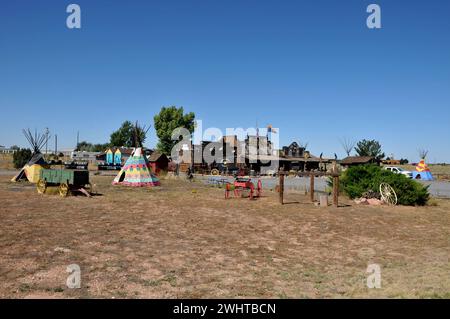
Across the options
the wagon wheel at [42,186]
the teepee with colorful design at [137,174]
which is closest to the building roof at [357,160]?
the teepee with colorful design at [137,174]

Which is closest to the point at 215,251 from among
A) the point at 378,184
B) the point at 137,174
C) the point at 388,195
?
the point at 388,195

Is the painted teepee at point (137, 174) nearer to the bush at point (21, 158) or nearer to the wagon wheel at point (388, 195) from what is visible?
the wagon wheel at point (388, 195)

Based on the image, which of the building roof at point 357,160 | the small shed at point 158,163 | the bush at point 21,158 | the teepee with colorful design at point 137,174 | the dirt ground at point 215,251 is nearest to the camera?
the dirt ground at point 215,251

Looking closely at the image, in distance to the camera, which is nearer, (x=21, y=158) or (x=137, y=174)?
(x=137, y=174)

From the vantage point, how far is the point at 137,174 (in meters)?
28.0

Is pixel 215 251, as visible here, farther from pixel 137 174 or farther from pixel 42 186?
pixel 137 174

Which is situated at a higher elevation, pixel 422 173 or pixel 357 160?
pixel 357 160

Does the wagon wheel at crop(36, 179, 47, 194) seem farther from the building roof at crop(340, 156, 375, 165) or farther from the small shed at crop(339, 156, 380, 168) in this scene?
the building roof at crop(340, 156, 375, 165)

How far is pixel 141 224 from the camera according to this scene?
1203 cm

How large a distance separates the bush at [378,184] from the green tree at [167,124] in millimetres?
48193

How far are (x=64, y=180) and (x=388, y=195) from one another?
1798 centimetres

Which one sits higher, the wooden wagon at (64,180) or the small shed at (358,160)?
the small shed at (358,160)

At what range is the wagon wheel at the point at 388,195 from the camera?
773 inches

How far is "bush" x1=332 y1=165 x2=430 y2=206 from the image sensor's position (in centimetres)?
1975
